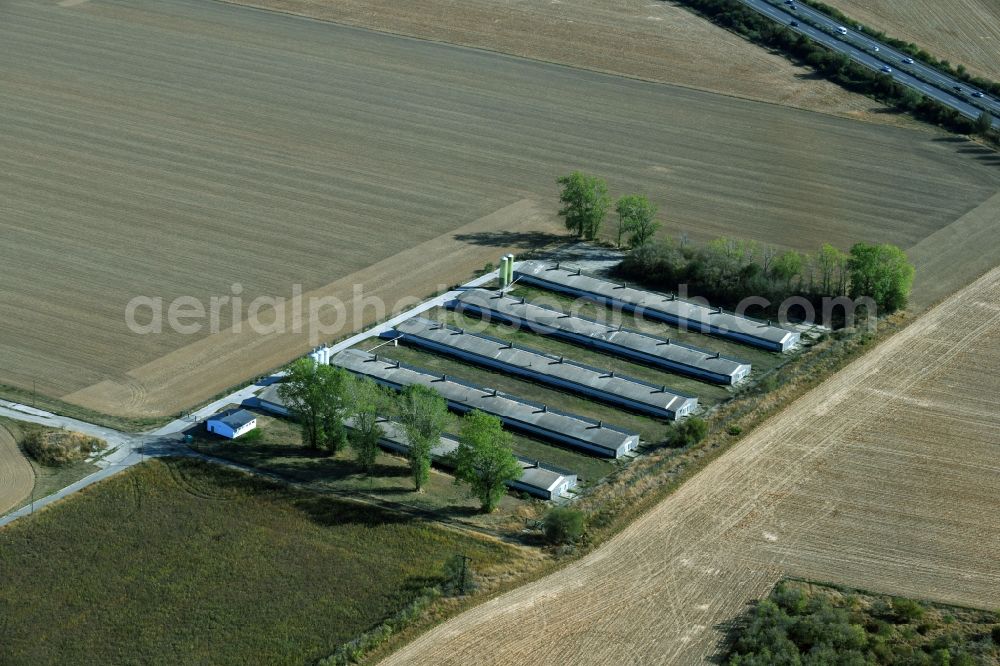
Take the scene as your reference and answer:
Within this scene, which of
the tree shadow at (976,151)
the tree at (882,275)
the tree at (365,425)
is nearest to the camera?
the tree at (365,425)

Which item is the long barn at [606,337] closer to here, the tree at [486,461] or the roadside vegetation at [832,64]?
the tree at [486,461]

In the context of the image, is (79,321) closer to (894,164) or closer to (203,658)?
(203,658)

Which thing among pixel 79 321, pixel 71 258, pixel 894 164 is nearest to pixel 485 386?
pixel 79 321

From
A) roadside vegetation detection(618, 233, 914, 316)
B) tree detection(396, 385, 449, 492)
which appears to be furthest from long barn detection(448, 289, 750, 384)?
tree detection(396, 385, 449, 492)

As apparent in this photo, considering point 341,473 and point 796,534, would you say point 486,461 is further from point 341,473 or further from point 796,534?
point 796,534

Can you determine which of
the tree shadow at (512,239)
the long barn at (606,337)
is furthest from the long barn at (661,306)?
the tree shadow at (512,239)

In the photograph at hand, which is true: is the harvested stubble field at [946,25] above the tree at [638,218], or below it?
above
